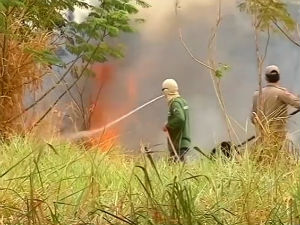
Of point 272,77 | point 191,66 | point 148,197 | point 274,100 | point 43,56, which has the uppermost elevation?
point 191,66

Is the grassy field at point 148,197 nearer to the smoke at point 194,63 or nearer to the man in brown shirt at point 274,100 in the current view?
the man in brown shirt at point 274,100

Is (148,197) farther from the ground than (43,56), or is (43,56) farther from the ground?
(43,56)

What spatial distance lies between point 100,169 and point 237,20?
19.0ft

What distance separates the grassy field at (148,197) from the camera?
1882 mm

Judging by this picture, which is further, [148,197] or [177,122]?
[177,122]

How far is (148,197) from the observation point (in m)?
1.93

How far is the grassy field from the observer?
6.17 ft

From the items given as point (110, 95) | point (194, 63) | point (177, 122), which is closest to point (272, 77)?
point (177, 122)

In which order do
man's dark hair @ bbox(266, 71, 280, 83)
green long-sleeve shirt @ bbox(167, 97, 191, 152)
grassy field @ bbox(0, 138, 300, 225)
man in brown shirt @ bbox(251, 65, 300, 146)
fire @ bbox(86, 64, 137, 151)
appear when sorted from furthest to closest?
fire @ bbox(86, 64, 137, 151) → man's dark hair @ bbox(266, 71, 280, 83) → green long-sleeve shirt @ bbox(167, 97, 191, 152) → man in brown shirt @ bbox(251, 65, 300, 146) → grassy field @ bbox(0, 138, 300, 225)

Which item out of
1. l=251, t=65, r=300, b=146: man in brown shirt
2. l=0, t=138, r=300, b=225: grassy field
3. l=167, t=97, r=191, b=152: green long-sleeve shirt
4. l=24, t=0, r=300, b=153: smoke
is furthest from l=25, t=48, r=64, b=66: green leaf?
l=24, t=0, r=300, b=153: smoke

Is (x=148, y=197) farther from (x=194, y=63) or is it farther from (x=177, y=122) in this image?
(x=194, y=63)

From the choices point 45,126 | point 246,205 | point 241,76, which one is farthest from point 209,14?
point 246,205

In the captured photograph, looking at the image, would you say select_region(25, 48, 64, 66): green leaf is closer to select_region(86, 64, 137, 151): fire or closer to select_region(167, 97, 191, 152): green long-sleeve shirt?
select_region(167, 97, 191, 152): green long-sleeve shirt

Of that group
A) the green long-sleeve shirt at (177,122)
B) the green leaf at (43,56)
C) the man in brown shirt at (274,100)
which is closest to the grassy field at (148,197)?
the man in brown shirt at (274,100)
